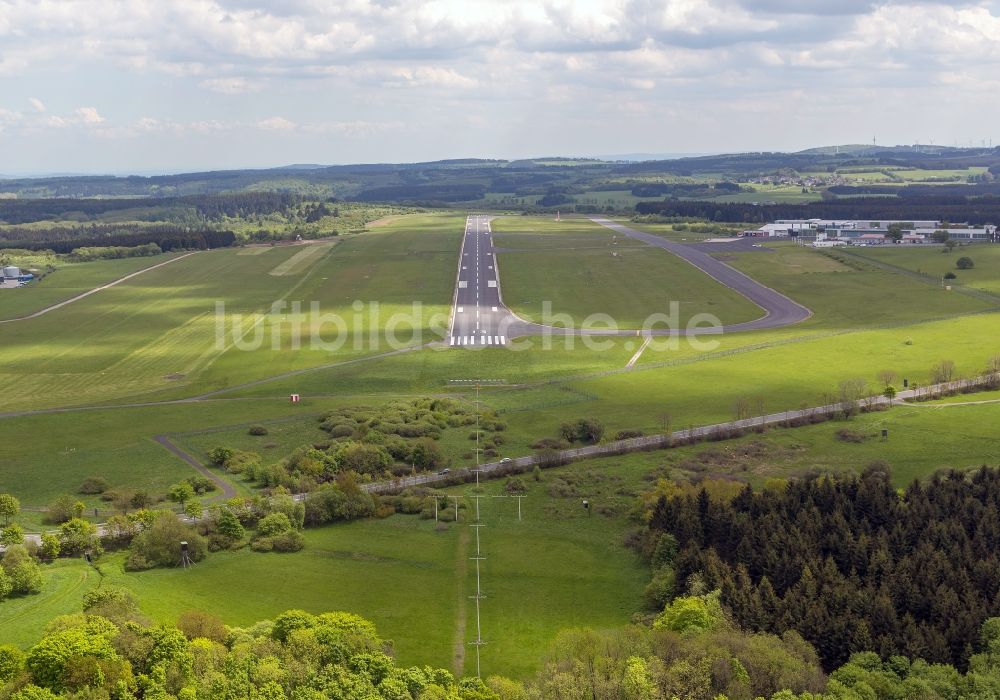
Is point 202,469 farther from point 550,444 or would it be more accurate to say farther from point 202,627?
point 202,627

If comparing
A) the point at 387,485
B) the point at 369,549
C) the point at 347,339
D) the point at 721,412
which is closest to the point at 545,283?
the point at 347,339

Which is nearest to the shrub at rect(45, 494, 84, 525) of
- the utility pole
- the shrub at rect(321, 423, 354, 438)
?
the shrub at rect(321, 423, 354, 438)

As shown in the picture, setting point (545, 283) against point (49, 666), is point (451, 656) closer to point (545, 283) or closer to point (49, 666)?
point (49, 666)

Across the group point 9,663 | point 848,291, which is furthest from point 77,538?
point 848,291

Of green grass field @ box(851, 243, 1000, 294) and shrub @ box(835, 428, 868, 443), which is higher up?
green grass field @ box(851, 243, 1000, 294)

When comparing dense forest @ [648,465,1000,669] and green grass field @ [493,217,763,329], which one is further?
green grass field @ [493,217,763,329]

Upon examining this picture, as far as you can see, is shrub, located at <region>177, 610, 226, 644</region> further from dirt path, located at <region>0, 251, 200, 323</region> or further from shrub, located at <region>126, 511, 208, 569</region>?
dirt path, located at <region>0, 251, 200, 323</region>
